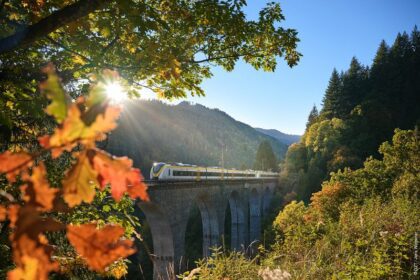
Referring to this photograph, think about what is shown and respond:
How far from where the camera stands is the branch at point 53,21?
80.9 inches

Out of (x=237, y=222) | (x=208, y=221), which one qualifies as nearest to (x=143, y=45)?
(x=208, y=221)

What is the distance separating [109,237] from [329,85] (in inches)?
2488

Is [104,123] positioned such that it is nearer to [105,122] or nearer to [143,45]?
[105,122]

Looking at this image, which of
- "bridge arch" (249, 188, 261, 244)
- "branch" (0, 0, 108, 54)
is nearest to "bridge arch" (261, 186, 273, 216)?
"bridge arch" (249, 188, 261, 244)

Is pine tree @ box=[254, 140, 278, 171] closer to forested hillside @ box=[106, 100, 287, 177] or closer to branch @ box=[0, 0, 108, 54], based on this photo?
forested hillside @ box=[106, 100, 287, 177]

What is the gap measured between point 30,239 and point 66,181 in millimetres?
99

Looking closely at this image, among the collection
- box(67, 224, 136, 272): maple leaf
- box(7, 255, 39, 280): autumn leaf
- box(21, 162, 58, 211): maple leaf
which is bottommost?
box(7, 255, 39, 280): autumn leaf

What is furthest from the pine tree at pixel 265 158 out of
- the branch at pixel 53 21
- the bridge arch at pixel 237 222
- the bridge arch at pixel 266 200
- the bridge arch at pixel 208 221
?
the branch at pixel 53 21

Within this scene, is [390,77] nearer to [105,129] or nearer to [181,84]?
[181,84]

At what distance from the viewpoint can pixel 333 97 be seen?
56344 mm

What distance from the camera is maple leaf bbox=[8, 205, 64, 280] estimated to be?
1.55 feet

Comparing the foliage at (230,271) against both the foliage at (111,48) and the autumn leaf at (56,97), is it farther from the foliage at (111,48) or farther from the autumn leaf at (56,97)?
the autumn leaf at (56,97)

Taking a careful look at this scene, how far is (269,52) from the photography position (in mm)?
4406

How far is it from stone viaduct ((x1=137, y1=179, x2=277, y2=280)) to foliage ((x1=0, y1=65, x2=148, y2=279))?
2.41 meters
